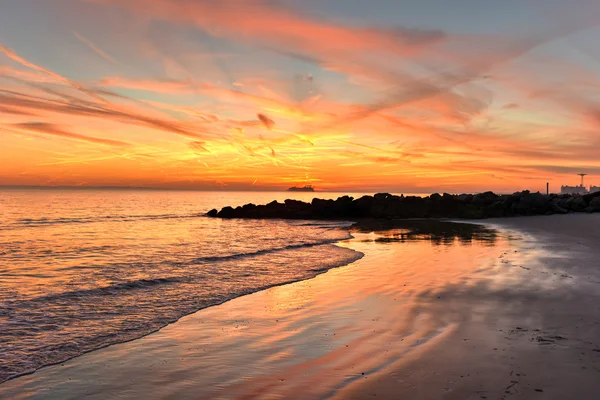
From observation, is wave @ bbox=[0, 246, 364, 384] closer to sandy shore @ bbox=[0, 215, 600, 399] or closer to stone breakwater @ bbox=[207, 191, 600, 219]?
sandy shore @ bbox=[0, 215, 600, 399]

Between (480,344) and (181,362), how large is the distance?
5286 millimetres

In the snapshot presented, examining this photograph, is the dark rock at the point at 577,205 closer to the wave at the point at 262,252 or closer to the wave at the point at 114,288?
the wave at the point at 262,252

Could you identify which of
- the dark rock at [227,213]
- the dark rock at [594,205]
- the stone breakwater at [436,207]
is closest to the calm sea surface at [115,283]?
the stone breakwater at [436,207]

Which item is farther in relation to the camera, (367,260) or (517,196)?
(517,196)

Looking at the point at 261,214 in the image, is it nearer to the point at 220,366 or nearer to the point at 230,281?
the point at 230,281

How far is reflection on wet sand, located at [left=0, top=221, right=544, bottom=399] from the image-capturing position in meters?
6.18

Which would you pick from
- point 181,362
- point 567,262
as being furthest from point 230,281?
point 567,262

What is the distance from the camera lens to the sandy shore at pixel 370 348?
19.5 feet

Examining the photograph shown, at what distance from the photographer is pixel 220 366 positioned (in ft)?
22.9

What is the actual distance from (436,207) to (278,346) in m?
52.2

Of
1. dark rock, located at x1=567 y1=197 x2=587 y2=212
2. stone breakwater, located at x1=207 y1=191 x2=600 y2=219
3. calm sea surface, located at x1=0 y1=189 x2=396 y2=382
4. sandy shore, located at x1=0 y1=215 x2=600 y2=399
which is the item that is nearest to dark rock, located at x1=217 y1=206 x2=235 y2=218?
stone breakwater, located at x1=207 y1=191 x2=600 y2=219

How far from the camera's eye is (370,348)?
7.57 m

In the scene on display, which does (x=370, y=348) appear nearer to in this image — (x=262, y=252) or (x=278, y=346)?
(x=278, y=346)

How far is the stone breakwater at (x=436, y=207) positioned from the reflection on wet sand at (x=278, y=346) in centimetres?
4294
